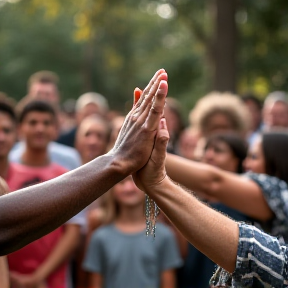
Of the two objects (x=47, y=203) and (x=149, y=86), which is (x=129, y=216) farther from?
(x=47, y=203)

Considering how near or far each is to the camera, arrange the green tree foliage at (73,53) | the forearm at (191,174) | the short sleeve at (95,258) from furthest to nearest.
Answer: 1. the green tree foliage at (73,53)
2. the short sleeve at (95,258)
3. the forearm at (191,174)

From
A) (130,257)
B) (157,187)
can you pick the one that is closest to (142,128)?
(157,187)

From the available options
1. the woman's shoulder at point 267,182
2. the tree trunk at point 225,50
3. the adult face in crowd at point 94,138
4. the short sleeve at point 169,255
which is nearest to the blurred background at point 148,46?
the tree trunk at point 225,50

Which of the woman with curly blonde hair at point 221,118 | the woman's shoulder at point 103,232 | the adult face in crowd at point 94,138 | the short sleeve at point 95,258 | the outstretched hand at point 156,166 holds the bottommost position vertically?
the outstretched hand at point 156,166

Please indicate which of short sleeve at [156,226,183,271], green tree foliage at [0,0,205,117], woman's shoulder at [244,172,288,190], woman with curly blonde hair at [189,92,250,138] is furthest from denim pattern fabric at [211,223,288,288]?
green tree foliage at [0,0,205,117]

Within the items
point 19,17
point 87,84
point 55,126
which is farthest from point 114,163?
point 19,17

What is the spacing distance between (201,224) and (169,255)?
10.8 feet

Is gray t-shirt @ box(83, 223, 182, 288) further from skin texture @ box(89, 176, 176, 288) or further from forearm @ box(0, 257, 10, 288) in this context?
forearm @ box(0, 257, 10, 288)

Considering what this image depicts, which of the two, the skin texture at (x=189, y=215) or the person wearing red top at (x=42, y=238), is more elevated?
the person wearing red top at (x=42, y=238)

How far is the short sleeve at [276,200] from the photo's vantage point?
4738mm

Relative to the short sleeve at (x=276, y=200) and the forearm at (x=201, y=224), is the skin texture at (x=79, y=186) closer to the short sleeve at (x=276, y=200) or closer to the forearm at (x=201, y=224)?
the forearm at (x=201, y=224)

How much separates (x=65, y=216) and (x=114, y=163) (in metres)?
0.27

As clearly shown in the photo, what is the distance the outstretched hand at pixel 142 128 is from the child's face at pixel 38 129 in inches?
141

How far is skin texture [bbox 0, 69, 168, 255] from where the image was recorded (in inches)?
108
